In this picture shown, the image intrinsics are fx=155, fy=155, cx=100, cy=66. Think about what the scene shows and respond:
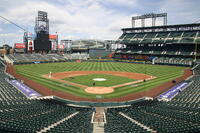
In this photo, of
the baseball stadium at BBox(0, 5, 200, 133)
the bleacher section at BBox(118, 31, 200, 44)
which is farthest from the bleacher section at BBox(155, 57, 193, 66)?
the bleacher section at BBox(118, 31, 200, 44)

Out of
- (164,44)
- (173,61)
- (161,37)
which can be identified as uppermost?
(161,37)

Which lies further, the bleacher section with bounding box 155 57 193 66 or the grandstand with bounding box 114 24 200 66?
the grandstand with bounding box 114 24 200 66

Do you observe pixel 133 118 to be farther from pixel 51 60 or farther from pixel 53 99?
pixel 51 60

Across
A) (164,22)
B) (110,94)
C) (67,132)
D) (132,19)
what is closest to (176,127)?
(67,132)

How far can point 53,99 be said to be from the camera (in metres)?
25.8

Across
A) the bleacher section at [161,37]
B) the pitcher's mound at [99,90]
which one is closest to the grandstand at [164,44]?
the bleacher section at [161,37]

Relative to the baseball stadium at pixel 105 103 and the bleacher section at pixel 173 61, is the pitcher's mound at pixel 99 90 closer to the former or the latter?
the baseball stadium at pixel 105 103

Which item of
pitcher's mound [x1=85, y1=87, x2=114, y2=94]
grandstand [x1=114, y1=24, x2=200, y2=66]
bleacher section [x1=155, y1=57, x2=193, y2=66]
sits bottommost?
pitcher's mound [x1=85, y1=87, x2=114, y2=94]

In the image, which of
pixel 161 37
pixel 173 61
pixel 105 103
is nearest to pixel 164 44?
pixel 161 37

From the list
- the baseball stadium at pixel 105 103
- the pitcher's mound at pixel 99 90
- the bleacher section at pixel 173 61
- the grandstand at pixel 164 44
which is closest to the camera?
the baseball stadium at pixel 105 103

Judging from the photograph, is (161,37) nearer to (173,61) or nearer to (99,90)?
(173,61)

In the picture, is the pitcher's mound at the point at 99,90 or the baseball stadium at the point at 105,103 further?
the pitcher's mound at the point at 99,90

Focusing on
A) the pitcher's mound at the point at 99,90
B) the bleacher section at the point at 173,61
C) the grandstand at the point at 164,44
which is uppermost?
the grandstand at the point at 164,44

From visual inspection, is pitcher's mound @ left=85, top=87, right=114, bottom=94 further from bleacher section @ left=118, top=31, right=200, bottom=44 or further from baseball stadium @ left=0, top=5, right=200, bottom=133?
bleacher section @ left=118, top=31, right=200, bottom=44
